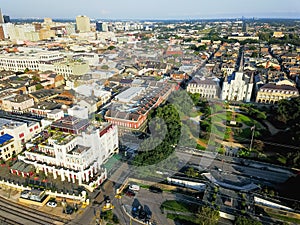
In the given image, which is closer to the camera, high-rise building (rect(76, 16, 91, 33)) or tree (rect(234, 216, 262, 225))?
tree (rect(234, 216, 262, 225))

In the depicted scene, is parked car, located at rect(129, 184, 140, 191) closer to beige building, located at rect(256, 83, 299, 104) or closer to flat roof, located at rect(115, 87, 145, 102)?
flat roof, located at rect(115, 87, 145, 102)

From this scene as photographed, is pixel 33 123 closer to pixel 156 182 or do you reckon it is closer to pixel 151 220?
pixel 156 182

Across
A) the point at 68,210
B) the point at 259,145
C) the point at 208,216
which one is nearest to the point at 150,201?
the point at 208,216

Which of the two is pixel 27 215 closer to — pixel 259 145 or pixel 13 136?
pixel 13 136

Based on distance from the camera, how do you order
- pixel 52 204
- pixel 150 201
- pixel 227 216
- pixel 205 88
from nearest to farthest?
1. pixel 227 216
2. pixel 52 204
3. pixel 150 201
4. pixel 205 88

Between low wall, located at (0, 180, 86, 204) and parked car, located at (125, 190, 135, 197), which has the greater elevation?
low wall, located at (0, 180, 86, 204)

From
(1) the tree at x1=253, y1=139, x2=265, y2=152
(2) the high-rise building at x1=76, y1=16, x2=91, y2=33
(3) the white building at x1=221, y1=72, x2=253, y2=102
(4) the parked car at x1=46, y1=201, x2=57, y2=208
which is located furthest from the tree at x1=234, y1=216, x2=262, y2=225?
(2) the high-rise building at x1=76, y1=16, x2=91, y2=33

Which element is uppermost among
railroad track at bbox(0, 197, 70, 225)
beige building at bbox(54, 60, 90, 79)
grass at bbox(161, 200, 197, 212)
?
beige building at bbox(54, 60, 90, 79)
